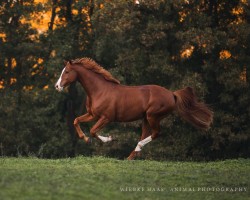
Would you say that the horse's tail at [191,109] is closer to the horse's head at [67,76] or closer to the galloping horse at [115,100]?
the galloping horse at [115,100]

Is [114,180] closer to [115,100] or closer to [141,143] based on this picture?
[141,143]

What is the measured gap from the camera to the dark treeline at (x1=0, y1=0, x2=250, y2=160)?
100ft

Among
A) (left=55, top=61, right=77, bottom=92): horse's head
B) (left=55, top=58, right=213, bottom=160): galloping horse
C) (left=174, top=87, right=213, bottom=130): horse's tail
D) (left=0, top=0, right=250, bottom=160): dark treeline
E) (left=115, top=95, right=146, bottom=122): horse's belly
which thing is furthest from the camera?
(left=0, top=0, right=250, bottom=160): dark treeline

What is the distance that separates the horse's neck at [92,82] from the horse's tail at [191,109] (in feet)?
7.47

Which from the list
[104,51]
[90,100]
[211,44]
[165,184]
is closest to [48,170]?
[165,184]

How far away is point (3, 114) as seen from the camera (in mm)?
37188

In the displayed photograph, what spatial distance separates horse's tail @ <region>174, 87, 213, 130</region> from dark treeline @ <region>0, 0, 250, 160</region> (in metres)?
10.8

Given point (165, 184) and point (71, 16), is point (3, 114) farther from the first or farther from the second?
point (165, 184)

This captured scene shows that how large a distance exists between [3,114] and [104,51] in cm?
741

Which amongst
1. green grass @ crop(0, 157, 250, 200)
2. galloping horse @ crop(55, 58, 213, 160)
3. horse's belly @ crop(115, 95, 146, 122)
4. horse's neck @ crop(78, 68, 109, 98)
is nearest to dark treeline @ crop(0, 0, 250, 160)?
galloping horse @ crop(55, 58, 213, 160)

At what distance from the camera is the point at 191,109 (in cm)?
1841

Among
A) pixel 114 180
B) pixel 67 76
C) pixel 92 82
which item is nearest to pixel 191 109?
pixel 92 82

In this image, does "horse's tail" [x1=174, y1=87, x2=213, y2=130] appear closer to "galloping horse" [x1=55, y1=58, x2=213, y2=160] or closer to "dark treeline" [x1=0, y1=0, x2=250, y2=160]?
"galloping horse" [x1=55, y1=58, x2=213, y2=160]

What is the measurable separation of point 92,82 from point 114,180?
19.1 feet
